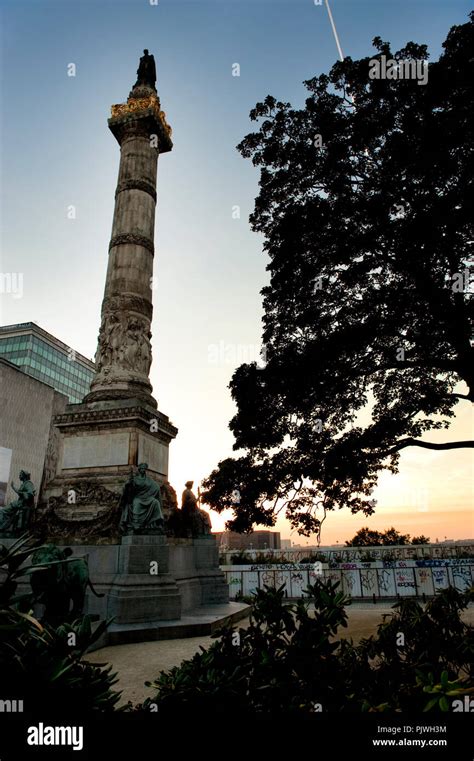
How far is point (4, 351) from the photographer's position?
227 feet

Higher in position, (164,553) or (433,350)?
(433,350)

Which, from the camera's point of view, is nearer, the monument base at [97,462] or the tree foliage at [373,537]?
Result: the monument base at [97,462]

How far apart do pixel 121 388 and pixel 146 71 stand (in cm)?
1596

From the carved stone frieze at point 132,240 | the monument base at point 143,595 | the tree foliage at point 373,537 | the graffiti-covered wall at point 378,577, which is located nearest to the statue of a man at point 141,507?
the monument base at point 143,595

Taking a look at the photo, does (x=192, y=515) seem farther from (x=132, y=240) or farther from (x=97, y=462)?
(x=132, y=240)

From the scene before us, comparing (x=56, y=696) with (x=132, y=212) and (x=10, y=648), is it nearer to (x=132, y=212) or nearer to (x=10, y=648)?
(x=10, y=648)

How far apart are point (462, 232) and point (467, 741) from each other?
9371 mm

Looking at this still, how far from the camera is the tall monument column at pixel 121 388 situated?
12305 millimetres

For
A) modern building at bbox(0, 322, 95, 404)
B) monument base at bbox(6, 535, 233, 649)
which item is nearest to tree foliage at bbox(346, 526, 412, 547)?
monument base at bbox(6, 535, 233, 649)

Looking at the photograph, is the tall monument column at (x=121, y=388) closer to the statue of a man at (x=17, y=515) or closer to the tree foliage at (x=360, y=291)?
the statue of a man at (x=17, y=515)

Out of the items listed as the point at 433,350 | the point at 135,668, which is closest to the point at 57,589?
the point at 135,668

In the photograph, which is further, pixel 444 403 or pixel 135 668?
pixel 444 403

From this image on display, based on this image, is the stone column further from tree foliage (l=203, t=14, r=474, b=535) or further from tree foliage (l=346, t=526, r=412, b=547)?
tree foliage (l=346, t=526, r=412, b=547)

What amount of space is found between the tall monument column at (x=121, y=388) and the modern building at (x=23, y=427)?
39.4 meters
